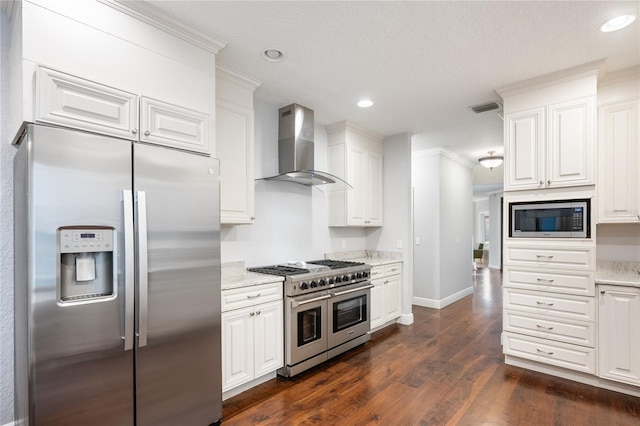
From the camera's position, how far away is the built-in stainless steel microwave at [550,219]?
2889 mm

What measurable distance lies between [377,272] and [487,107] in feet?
7.76

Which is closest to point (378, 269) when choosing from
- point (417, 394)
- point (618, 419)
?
point (417, 394)

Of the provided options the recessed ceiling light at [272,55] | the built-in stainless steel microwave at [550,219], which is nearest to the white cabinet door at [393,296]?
the built-in stainless steel microwave at [550,219]

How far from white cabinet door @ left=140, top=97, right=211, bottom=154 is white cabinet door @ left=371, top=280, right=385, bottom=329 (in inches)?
109

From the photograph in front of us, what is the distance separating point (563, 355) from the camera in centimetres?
296

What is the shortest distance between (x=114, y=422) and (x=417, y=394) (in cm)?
220

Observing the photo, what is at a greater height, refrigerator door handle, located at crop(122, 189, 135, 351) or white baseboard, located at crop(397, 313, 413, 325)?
refrigerator door handle, located at crop(122, 189, 135, 351)

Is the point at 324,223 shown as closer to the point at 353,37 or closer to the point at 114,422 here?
the point at 353,37

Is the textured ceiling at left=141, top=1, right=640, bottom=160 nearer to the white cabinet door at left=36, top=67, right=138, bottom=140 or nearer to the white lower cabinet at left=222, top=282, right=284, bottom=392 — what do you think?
the white cabinet door at left=36, top=67, right=138, bottom=140

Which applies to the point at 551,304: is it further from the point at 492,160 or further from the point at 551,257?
the point at 492,160

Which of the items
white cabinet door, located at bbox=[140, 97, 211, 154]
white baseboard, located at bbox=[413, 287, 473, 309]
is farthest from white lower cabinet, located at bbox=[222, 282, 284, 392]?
white baseboard, located at bbox=[413, 287, 473, 309]

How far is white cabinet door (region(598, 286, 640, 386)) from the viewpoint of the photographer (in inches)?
105

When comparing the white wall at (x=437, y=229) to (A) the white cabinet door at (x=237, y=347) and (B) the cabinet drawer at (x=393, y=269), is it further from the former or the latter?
(A) the white cabinet door at (x=237, y=347)

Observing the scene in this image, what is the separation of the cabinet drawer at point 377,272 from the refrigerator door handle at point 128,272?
291 cm
